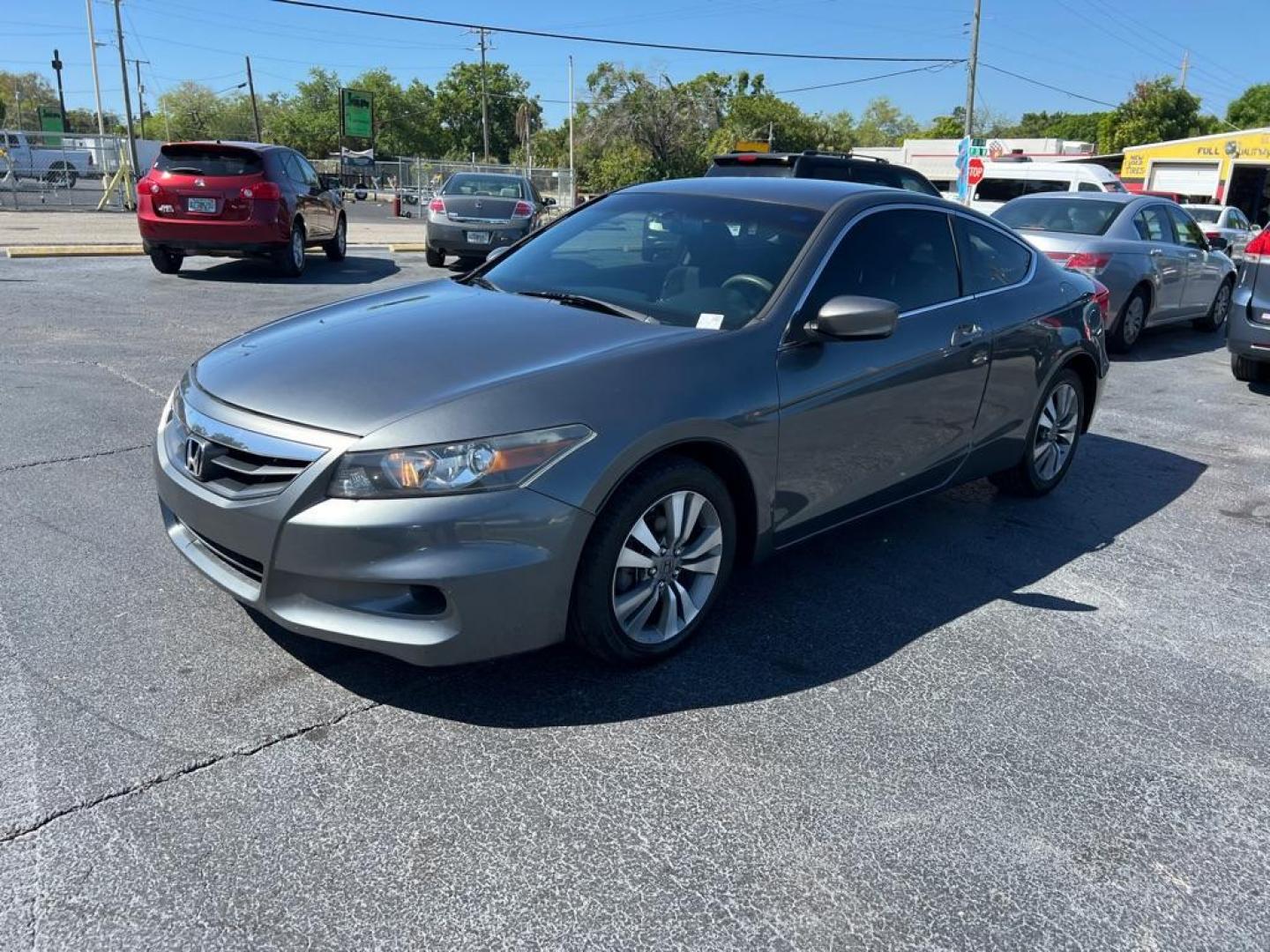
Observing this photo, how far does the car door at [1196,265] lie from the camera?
1092 centimetres

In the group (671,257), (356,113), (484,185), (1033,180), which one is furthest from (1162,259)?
(356,113)

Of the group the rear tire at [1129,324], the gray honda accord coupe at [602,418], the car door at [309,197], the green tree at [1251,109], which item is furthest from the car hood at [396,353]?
the green tree at [1251,109]

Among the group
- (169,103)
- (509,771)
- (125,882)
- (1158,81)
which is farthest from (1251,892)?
(169,103)

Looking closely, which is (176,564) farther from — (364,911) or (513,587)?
(364,911)

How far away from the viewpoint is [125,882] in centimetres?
231

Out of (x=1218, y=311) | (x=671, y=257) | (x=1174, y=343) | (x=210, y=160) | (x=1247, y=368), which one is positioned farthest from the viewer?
(x=1218, y=311)

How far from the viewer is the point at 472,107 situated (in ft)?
310

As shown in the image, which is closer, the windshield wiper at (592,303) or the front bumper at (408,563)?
the front bumper at (408,563)

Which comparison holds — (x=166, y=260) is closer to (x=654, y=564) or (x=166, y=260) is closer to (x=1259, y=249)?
(x=654, y=564)

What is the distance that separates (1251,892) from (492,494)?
220cm

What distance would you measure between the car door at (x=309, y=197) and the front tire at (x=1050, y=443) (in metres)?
10.5

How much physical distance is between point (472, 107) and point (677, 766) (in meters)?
99.4

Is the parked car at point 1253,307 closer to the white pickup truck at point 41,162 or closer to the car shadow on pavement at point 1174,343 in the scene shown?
the car shadow on pavement at point 1174,343

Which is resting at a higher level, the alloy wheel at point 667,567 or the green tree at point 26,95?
the green tree at point 26,95
